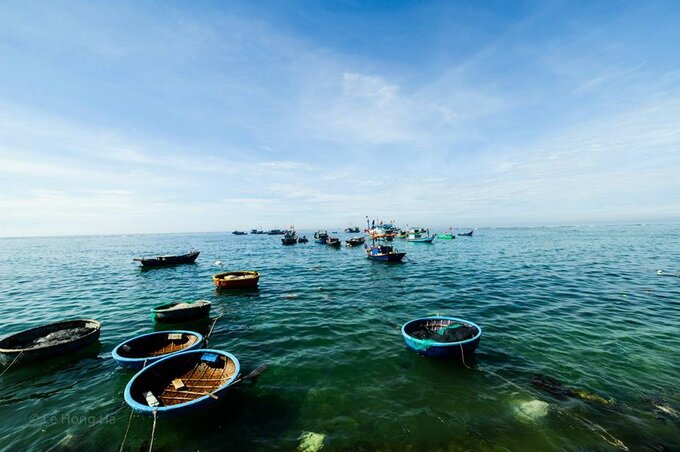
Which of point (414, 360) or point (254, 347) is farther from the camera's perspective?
point (254, 347)

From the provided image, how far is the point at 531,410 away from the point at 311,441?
23.6ft

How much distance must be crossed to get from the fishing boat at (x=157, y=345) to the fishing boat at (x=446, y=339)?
9.87 metres

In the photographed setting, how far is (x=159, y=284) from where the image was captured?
30266mm

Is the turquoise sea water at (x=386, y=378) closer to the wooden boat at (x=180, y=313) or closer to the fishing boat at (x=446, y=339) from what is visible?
the fishing boat at (x=446, y=339)

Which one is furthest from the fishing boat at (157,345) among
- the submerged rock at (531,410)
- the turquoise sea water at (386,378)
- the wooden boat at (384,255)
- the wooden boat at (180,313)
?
the wooden boat at (384,255)

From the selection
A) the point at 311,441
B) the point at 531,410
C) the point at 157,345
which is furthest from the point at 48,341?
the point at 531,410

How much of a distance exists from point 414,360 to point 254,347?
26.2ft

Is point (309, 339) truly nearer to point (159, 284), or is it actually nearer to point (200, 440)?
point (200, 440)

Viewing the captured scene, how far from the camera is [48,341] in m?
13.1

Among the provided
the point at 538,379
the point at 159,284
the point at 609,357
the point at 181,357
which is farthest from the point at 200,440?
the point at 159,284

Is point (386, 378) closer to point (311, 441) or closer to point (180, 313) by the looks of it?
point (311, 441)

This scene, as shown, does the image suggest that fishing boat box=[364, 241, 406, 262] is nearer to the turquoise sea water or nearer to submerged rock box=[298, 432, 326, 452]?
the turquoise sea water

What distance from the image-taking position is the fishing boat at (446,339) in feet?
36.9

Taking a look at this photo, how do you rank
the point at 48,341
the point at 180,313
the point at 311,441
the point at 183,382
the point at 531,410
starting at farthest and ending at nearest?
the point at 180,313
the point at 48,341
the point at 183,382
the point at 531,410
the point at 311,441
